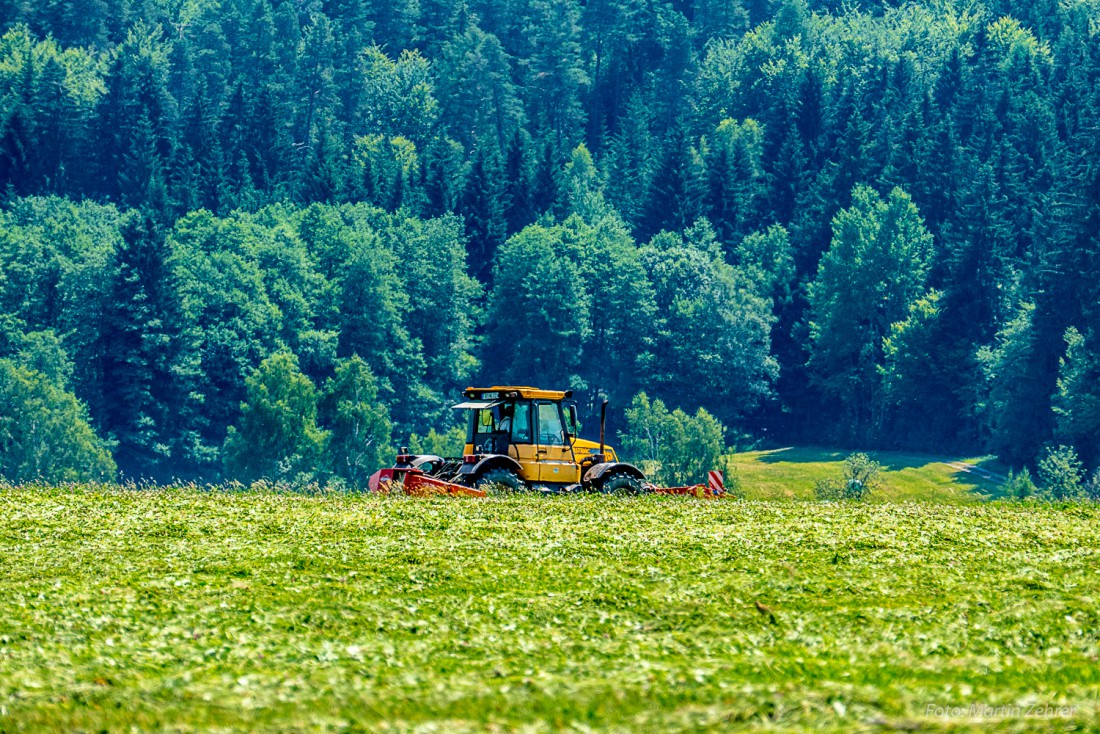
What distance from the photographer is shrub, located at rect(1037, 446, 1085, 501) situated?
75.6 meters

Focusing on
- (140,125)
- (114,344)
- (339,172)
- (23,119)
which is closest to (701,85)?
(339,172)

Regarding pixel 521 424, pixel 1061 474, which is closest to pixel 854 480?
pixel 1061 474

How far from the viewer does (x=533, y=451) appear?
3152cm

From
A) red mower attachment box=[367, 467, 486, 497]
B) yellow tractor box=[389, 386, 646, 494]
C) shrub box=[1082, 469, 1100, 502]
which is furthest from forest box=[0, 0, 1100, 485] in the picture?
red mower attachment box=[367, 467, 486, 497]

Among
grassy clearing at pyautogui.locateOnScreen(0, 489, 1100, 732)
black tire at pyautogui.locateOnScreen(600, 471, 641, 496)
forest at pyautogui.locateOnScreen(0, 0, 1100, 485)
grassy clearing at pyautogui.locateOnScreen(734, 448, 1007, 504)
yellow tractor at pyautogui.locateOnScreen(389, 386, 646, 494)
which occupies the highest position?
forest at pyautogui.locateOnScreen(0, 0, 1100, 485)

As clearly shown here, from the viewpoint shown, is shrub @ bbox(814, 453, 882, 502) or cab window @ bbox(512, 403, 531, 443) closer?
cab window @ bbox(512, 403, 531, 443)

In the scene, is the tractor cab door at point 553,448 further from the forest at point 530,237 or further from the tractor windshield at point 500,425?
the forest at point 530,237

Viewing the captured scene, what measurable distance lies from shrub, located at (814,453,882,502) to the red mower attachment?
4875 cm

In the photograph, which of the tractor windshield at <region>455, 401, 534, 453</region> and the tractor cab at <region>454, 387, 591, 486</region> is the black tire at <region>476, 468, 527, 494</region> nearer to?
the tractor cab at <region>454, 387, 591, 486</region>

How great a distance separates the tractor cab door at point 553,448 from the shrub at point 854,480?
47129mm

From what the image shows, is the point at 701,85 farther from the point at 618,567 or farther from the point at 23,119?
the point at 618,567

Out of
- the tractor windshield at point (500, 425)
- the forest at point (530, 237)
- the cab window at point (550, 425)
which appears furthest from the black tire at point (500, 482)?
the forest at point (530, 237)

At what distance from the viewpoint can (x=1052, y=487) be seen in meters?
77.9

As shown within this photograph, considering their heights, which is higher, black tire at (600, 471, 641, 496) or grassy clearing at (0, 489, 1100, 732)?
black tire at (600, 471, 641, 496)
